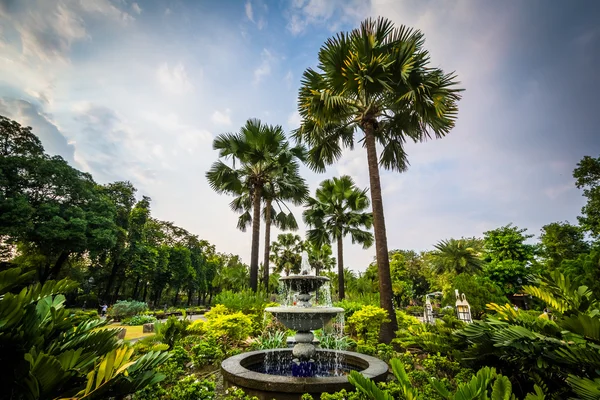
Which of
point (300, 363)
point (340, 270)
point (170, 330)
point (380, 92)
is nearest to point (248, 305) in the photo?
point (170, 330)

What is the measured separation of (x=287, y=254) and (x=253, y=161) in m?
22.7

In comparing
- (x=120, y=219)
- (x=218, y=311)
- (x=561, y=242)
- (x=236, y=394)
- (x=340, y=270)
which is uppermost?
(x=120, y=219)

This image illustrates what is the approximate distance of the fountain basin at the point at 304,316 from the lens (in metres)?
4.78

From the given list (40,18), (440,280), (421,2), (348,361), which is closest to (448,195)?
(421,2)

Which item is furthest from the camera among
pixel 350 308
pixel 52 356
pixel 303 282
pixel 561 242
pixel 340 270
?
pixel 561 242

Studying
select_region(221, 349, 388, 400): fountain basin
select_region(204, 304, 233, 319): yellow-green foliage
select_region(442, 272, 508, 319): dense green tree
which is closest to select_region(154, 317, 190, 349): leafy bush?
select_region(221, 349, 388, 400): fountain basin

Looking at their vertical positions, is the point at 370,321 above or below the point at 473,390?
below

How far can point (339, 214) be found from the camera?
54.2 ft

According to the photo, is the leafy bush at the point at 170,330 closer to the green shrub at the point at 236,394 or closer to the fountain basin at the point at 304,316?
the fountain basin at the point at 304,316

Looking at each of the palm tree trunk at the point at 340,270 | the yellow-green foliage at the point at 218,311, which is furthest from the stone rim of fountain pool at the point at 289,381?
the palm tree trunk at the point at 340,270

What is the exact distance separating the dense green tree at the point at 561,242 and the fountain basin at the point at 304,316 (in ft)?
86.3

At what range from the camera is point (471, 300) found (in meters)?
11.1

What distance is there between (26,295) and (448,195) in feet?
44.1

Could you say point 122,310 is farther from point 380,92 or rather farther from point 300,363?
point 380,92
